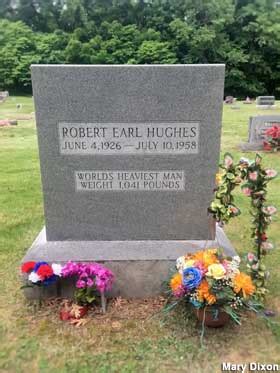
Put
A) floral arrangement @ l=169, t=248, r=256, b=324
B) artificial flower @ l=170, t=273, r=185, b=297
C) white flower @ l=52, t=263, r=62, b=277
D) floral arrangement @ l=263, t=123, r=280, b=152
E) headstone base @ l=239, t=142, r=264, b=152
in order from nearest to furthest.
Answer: floral arrangement @ l=169, t=248, r=256, b=324, artificial flower @ l=170, t=273, r=185, b=297, white flower @ l=52, t=263, r=62, b=277, floral arrangement @ l=263, t=123, r=280, b=152, headstone base @ l=239, t=142, r=264, b=152

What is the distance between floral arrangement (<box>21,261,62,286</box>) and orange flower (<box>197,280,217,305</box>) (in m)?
1.18

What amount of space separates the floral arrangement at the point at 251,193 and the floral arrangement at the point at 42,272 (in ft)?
4.55

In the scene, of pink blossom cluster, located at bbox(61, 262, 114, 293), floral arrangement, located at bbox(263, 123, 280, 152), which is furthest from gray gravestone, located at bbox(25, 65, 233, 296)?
floral arrangement, located at bbox(263, 123, 280, 152)

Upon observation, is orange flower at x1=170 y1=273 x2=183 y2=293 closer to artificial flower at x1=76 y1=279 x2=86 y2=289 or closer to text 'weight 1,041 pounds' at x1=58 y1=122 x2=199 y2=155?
artificial flower at x1=76 y1=279 x2=86 y2=289

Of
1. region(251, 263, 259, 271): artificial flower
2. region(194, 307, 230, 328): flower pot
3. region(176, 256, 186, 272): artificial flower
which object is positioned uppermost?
region(176, 256, 186, 272): artificial flower

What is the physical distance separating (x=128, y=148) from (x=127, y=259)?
97 centimetres

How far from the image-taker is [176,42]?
39.6 meters

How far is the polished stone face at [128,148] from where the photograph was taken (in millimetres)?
3252

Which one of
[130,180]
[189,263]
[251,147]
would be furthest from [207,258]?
[251,147]

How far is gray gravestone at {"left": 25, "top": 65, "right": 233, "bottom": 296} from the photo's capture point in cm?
326

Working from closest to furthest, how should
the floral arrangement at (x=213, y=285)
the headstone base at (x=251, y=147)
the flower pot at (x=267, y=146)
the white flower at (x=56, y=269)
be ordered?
the floral arrangement at (x=213, y=285)
the white flower at (x=56, y=269)
the flower pot at (x=267, y=146)
the headstone base at (x=251, y=147)

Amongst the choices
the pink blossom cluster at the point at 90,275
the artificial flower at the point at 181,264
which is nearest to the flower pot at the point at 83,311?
the pink blossom cluster at the point at 90,275

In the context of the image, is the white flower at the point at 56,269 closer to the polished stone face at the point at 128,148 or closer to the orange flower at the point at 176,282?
the polished stone face at the point at 128,148

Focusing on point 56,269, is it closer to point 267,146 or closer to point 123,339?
point 123,339
